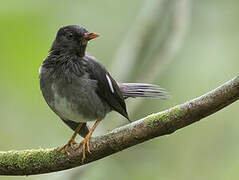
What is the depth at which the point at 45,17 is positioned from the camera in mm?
6348

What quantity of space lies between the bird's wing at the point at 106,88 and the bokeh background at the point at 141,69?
Answer: 54 centimetres

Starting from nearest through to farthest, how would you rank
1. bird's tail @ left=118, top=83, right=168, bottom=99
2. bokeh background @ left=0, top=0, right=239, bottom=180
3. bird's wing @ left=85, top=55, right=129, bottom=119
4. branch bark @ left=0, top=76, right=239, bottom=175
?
branch bark @ left=0, top=76, right=239, bottom=175
bird's wing @ left=85, top=55, right=129, bottom=119
bird's tail @ left=118, top=83, right=168, bottom=99
bokeh background @ left=0, top=0, right=239, bottom=180

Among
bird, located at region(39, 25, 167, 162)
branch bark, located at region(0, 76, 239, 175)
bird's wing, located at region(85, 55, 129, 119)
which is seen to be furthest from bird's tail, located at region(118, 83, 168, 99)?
branch bark, located at region(0, 76, 239, 175)

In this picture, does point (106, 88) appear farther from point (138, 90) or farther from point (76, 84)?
point (138, 90)

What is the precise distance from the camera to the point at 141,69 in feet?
17.8

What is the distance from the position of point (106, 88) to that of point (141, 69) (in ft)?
2.30

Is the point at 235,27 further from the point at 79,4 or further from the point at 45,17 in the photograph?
the point at 45,17

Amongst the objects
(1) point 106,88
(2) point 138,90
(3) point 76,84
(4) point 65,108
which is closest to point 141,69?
(2) point 138,90

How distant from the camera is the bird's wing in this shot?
15.9 ft

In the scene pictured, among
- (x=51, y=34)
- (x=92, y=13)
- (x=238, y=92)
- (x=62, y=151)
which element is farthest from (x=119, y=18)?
(x=238, y=92)

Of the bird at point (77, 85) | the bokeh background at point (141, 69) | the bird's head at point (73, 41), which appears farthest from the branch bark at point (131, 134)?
the bokeh background at point (141, 69)

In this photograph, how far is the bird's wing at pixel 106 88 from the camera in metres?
4.84

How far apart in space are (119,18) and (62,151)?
454cm

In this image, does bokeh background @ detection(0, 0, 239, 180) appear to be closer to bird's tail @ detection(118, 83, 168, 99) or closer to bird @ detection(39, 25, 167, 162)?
bird's tail @ detection(118, 83, 168, 99)
